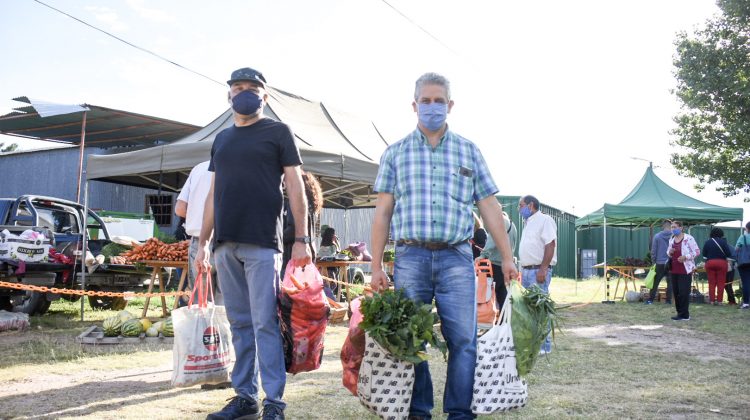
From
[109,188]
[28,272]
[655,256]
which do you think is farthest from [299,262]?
[109,188]

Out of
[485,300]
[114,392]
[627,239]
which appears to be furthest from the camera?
[627,239]

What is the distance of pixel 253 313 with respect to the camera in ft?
12.4

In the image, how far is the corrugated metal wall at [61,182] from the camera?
22.2 m

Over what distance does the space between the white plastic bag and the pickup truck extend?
266 inches

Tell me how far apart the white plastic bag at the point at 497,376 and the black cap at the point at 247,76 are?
1.99m

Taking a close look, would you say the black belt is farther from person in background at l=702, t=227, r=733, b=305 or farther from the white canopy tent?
person in background at l=702, t=227, r=733, b=305

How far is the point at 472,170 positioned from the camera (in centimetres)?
367

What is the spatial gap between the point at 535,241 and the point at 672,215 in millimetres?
11890

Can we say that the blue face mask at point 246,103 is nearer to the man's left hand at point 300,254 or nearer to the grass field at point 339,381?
the man's left hand at point 300,254

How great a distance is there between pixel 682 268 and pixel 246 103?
971 centimetres

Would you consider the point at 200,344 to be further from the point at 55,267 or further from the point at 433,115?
the point at 55,267

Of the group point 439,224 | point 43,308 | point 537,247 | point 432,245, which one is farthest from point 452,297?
point 43,308

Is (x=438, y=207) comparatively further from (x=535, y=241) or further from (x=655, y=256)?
(x=655, y=256)

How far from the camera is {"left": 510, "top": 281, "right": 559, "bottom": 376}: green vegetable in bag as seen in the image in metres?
3.68
